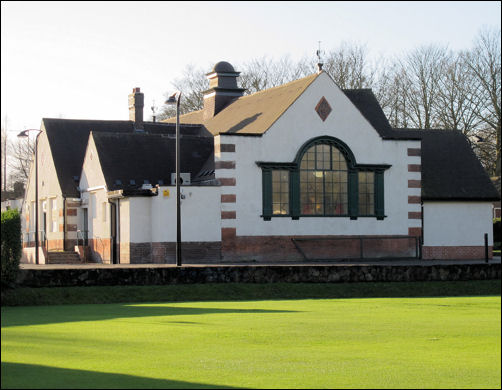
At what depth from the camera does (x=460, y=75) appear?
1745cm

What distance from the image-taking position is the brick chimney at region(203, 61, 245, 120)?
5053 cm

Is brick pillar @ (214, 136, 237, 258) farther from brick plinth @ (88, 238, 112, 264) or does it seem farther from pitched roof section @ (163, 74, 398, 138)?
brick plinth @ (88, 238, 112, 264)

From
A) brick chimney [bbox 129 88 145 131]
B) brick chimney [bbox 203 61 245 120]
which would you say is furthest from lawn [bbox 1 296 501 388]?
brick chimney [bbox 129 88 145 131]

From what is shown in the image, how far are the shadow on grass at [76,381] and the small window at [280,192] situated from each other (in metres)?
30.5

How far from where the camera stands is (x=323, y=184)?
41.6 metres

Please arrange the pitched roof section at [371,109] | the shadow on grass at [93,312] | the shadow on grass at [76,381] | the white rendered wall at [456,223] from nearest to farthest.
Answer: the shadow on grass at [76,381] < the shadow on grass at [93,312] < the white rendered wall at [456,223] < the pitched roof section at [371,109]

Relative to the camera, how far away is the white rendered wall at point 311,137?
1583 inches

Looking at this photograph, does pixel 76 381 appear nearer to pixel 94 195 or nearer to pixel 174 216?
pixel 174 216

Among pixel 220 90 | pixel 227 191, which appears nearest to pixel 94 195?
pixel 227 191

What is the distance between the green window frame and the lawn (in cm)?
1861

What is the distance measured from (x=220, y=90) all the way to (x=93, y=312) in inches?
1189

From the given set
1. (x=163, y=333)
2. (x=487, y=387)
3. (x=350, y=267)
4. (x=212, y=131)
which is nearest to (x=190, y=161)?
(x=212, y=131)

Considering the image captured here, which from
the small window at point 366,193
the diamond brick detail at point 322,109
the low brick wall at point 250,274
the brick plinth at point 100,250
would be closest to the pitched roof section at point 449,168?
the small window at point 366,193

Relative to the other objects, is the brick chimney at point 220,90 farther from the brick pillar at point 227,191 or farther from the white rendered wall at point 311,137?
the brick pillar at point 227,191
